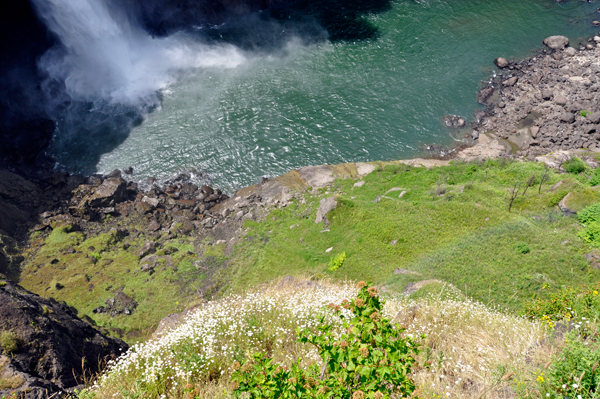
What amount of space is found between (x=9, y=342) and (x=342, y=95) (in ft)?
91.4

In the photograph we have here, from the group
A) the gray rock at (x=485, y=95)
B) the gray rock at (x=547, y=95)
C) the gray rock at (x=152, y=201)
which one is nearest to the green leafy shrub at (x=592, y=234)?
the gray rock at (x=485, y=95)

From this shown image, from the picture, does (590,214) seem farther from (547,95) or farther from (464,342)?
(547,95)

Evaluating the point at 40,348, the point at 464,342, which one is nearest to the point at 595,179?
the point at 464,342

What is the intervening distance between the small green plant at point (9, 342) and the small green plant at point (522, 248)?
14930 mm

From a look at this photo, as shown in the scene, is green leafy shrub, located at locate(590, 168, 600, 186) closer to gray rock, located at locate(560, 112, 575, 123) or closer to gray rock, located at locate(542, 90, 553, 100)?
gray rock, located at locate(560, 112, 575, 123)

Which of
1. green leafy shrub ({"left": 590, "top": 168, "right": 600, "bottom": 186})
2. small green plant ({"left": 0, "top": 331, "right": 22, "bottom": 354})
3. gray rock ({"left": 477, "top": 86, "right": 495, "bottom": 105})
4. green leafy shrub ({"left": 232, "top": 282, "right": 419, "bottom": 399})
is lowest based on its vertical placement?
green leafy shrub ({"left": 590, "top": 168, "right": 600, "bottom": 186})

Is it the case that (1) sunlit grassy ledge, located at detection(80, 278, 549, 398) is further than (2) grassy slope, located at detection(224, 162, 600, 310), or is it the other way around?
(2) grassy slope, located at detection(224, 162, 600, 310)

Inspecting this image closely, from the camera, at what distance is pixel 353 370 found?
3.95 metres

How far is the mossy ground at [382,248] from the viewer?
12.2 m

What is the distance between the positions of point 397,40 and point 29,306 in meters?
37.3

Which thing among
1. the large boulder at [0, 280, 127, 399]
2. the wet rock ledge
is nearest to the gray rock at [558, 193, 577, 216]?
the wet rock ledge

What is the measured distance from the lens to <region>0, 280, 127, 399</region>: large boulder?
752cm

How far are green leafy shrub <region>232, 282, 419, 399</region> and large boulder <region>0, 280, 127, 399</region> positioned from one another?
18.5ft

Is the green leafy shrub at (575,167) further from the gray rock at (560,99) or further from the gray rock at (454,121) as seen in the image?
the gray rock at (560,99)
